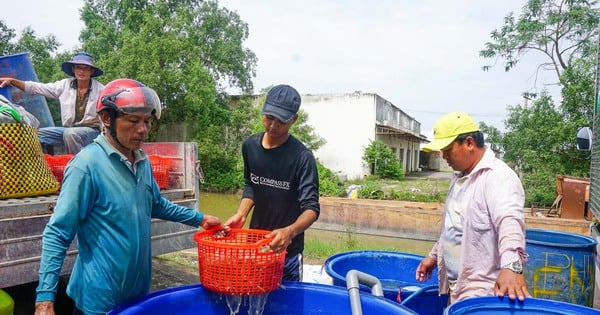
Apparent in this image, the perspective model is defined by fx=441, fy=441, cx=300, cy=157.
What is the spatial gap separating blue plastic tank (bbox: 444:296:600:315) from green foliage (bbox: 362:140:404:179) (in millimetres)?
20236

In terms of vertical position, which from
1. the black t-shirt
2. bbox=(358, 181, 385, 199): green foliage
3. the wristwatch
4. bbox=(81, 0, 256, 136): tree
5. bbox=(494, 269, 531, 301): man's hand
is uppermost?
bbox=(81, 0, 256, 136): tree

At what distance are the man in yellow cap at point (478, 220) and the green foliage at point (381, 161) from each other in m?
19.8

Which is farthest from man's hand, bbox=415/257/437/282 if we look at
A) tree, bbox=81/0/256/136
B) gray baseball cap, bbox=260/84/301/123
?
tree, bbox=81/0/256/136

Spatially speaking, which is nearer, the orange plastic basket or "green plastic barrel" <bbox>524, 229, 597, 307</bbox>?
the orange plastic basket

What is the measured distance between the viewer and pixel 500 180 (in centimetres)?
212

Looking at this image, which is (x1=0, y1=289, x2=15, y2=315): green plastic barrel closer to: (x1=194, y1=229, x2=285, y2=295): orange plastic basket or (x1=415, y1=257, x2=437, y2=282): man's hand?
(x1=194, y1=229, x2=285, y2=295): orange plastic basket

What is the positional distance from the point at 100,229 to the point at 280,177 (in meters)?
1.11

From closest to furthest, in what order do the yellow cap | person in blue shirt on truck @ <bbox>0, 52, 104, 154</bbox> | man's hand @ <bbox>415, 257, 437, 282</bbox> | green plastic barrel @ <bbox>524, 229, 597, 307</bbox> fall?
the yellow cap
man's hand @ <bbox>415, 257, 437, 282</bbox>
green plastic barrel @ <bbox>524, 229, 597, 307</bbox>
person in blue shirt on truck @ <bbox>0, 52, 104, 154</bbox>

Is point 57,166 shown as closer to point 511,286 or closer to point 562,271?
point 511,286

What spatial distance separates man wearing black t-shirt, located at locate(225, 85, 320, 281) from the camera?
98.7 inches

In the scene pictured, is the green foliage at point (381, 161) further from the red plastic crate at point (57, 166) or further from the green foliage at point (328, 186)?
the red plastic crate at point (57, 166)

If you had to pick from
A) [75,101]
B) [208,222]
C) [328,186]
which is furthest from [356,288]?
[328,186]

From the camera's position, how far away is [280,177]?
8.75 ft

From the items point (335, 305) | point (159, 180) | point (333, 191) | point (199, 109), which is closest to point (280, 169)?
point (335, 305)
